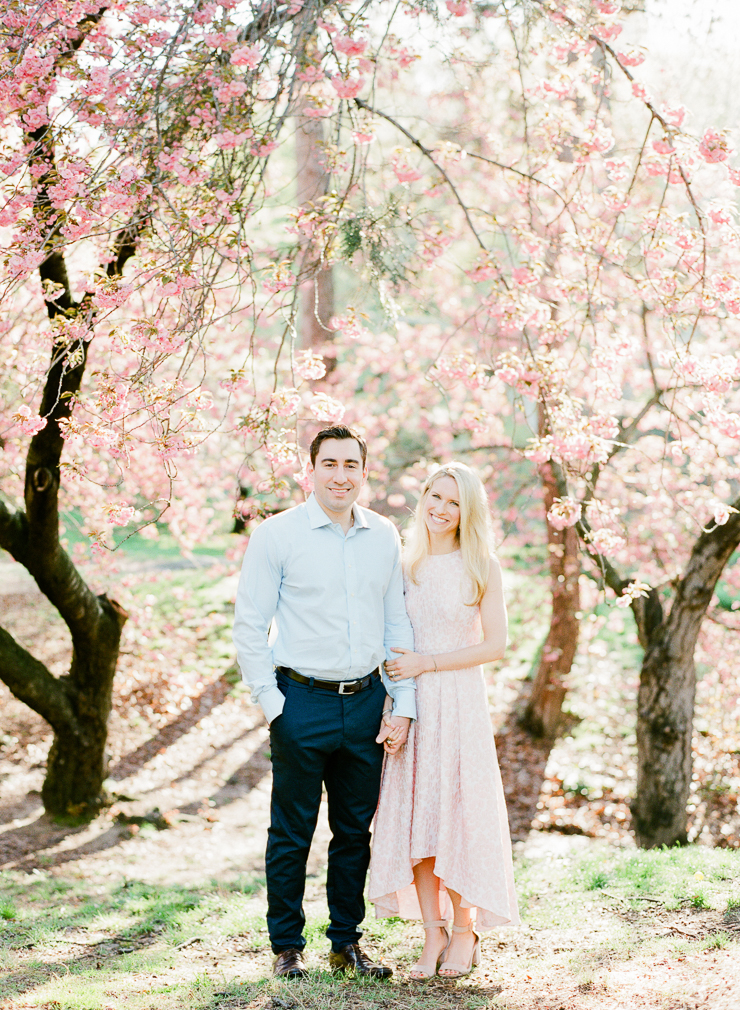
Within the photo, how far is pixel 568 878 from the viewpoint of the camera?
430 cm

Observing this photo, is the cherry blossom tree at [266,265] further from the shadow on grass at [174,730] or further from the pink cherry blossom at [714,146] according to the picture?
the shadow on grass at [174,730]

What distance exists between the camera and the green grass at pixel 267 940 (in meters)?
2.94

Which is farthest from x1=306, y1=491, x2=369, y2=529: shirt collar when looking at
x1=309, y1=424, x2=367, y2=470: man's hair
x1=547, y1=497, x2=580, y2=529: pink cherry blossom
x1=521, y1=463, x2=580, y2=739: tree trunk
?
x1=521, y1=463, x2=580, y2=739: tree trunk

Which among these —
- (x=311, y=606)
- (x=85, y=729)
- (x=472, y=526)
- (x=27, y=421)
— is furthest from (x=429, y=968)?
(x=85, y=729)

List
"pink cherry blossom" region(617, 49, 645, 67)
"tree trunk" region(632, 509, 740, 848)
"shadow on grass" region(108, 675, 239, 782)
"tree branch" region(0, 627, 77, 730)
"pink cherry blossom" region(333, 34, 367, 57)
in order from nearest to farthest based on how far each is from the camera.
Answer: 1. "pink cherry blossom" region(333, 34, 367, 57)
2. "pink cherry blossom" region(617, 49, 645, 67)
3. "tree branch" region(0, 627, 77, 730)
4. "tree trunk" region(632, 509, 740, 848)
5. "shadow on grass" region(108, 675, 239, 782)

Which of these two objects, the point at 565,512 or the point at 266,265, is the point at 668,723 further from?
the point at 266,265

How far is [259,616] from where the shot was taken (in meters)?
3.01

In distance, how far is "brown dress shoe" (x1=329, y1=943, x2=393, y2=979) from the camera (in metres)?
3.07

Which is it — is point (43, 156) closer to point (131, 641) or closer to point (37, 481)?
point (37, 481)

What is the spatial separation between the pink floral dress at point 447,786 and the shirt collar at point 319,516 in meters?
0.29

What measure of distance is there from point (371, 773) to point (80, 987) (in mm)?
1287

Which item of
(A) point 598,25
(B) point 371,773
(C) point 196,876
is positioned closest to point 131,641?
(C) point 196,876

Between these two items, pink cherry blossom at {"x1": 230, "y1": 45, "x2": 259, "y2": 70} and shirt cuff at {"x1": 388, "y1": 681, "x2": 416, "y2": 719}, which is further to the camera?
pink cherry blossom at {"x1": 230, "y1": 45, "x2": 259, "y2": 70}

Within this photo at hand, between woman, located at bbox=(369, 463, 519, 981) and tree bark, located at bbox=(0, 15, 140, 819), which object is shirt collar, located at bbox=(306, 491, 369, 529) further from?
tree bark, located at bbox=(0, 15, 140, 819)
